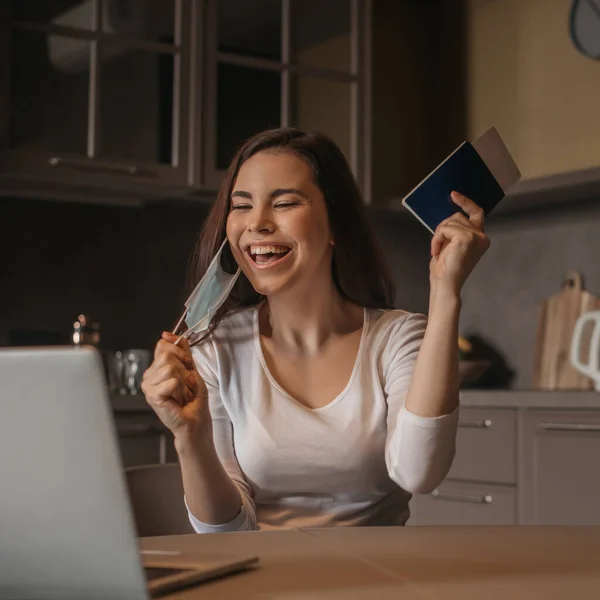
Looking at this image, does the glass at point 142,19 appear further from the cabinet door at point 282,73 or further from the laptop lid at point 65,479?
the laptop lid at point 65,479

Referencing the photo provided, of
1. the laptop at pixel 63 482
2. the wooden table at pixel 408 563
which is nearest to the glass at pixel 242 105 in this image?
the wooden table at pixel 408 563

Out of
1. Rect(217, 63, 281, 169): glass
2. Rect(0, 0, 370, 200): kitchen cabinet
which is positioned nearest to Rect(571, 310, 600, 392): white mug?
Rect(0, 0, 370, 200): kitchen cabinet

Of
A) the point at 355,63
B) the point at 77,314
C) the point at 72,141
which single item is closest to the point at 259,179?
the point at 72,141

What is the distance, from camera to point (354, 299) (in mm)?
1704

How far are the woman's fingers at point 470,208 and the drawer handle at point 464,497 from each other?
1798 mm

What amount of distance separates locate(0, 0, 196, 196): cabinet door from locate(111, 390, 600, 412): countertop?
0.70 m

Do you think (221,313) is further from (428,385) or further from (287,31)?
(287,31)

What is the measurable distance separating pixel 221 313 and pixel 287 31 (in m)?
2.07

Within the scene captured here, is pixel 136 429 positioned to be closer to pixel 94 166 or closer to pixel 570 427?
pixel 94 166

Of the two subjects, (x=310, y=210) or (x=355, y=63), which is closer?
(x=310, y=210)

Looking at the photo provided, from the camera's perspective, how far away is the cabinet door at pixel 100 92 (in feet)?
9.89

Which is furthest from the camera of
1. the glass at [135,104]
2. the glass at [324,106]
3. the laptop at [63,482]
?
the glass at [324,106]

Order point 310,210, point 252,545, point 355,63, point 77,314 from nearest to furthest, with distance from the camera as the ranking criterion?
point 252,545, point 310,210, point 77,314, point 355,63

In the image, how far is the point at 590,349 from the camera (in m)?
3.07
